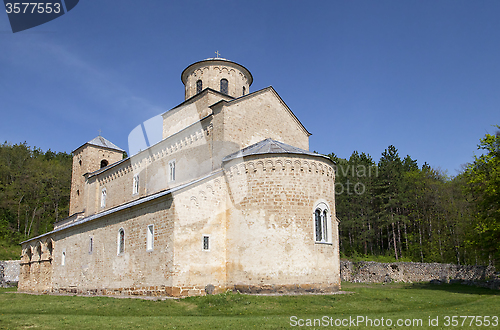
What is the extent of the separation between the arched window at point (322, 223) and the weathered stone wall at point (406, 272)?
14025 mm

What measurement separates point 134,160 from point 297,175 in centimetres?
1319

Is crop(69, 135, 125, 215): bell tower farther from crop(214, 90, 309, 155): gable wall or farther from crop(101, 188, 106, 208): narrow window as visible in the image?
crop(214, 90, 309, 155): gable wall

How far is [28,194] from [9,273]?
14281 mm

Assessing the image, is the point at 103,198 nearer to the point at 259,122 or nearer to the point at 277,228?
the point at 259,122

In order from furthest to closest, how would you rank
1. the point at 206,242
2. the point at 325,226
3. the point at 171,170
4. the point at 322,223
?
the point at 171,170 → the point at 325,226 → the point at 322,223 → the point at 206,242

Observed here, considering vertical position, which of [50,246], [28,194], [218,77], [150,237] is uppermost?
[218,77]

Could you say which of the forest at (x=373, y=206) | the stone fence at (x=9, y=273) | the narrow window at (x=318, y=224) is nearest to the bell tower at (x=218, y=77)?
the narrow window at (x=318, y=224)

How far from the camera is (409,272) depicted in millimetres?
28391

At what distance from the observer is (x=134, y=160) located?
25.0m

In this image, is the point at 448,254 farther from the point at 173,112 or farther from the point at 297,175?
the point at 173,112

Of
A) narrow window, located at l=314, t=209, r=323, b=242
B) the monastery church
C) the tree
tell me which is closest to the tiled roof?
the monastery church

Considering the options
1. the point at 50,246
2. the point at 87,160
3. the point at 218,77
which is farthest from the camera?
the point at 87,160

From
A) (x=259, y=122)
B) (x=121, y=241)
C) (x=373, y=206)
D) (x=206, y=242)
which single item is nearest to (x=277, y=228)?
(x=206, y=242)

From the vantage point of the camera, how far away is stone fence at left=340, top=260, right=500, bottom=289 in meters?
26.2
